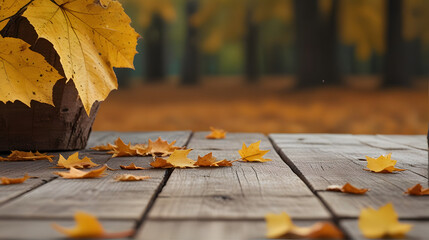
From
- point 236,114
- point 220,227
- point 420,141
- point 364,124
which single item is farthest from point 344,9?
point 220,227

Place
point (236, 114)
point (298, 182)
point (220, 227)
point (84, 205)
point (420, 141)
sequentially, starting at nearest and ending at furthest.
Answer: point (220, 227), point (84, 205), point (298, 182), point (420, 141), point (236, 114)

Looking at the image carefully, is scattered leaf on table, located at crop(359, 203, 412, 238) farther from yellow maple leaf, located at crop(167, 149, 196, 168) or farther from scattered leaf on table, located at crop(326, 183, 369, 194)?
yellow maple leaf, located at crop(167, 149, 196, 168)

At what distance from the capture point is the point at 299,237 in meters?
1.08

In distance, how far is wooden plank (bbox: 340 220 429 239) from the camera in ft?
3.55

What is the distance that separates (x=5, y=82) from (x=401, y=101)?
7973 mm

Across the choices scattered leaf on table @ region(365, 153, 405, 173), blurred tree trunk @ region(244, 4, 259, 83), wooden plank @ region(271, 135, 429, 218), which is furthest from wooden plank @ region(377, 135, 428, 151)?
blurred tree trunk @ region(244, 4, 259, 83)

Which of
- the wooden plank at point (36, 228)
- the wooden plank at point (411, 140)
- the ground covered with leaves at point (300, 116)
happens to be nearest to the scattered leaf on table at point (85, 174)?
the wooden plank at point (36, 228)

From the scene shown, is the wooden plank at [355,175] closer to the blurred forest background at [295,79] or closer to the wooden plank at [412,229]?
the wooden plank at [412,229]

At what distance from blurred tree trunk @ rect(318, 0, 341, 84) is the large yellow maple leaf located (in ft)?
37.9

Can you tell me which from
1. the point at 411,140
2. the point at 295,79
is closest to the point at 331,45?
the point at 295,79

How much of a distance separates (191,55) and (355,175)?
1551 centimetres

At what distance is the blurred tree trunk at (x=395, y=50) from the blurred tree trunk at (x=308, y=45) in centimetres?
171

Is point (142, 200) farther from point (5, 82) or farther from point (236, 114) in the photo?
point (236, 114)

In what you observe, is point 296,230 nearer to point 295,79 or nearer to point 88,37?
point 88,37
